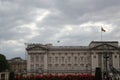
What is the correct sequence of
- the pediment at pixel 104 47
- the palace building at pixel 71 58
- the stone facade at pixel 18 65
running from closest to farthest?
the pediment at pixel 104 47 < the palace building at pixel 71 58 < the stone facade at pixel 18 65

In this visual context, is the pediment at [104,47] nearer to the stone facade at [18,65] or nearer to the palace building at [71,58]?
the palace building at [71,58]

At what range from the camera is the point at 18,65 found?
14575 cm

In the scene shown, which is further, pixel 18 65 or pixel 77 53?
pixel 18 65

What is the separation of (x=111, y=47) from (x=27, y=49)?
93.5 feet

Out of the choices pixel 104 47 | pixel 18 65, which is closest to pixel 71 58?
pixel 104 47

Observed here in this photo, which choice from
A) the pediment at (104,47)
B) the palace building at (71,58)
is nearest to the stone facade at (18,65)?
the palace building at (71,58)

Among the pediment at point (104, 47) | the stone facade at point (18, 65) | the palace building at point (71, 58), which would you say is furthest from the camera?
the stone facade at point (18, 65)

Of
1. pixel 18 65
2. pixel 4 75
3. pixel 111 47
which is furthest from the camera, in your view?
pixel 18 65

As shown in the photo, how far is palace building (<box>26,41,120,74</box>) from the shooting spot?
405 ft

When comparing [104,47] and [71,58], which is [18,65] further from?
[104,47]

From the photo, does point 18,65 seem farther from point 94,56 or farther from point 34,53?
point 94,56

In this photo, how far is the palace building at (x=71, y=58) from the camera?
405 feet

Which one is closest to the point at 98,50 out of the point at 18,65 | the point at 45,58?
the point at 45,58

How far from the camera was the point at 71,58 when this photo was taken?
126 metres
